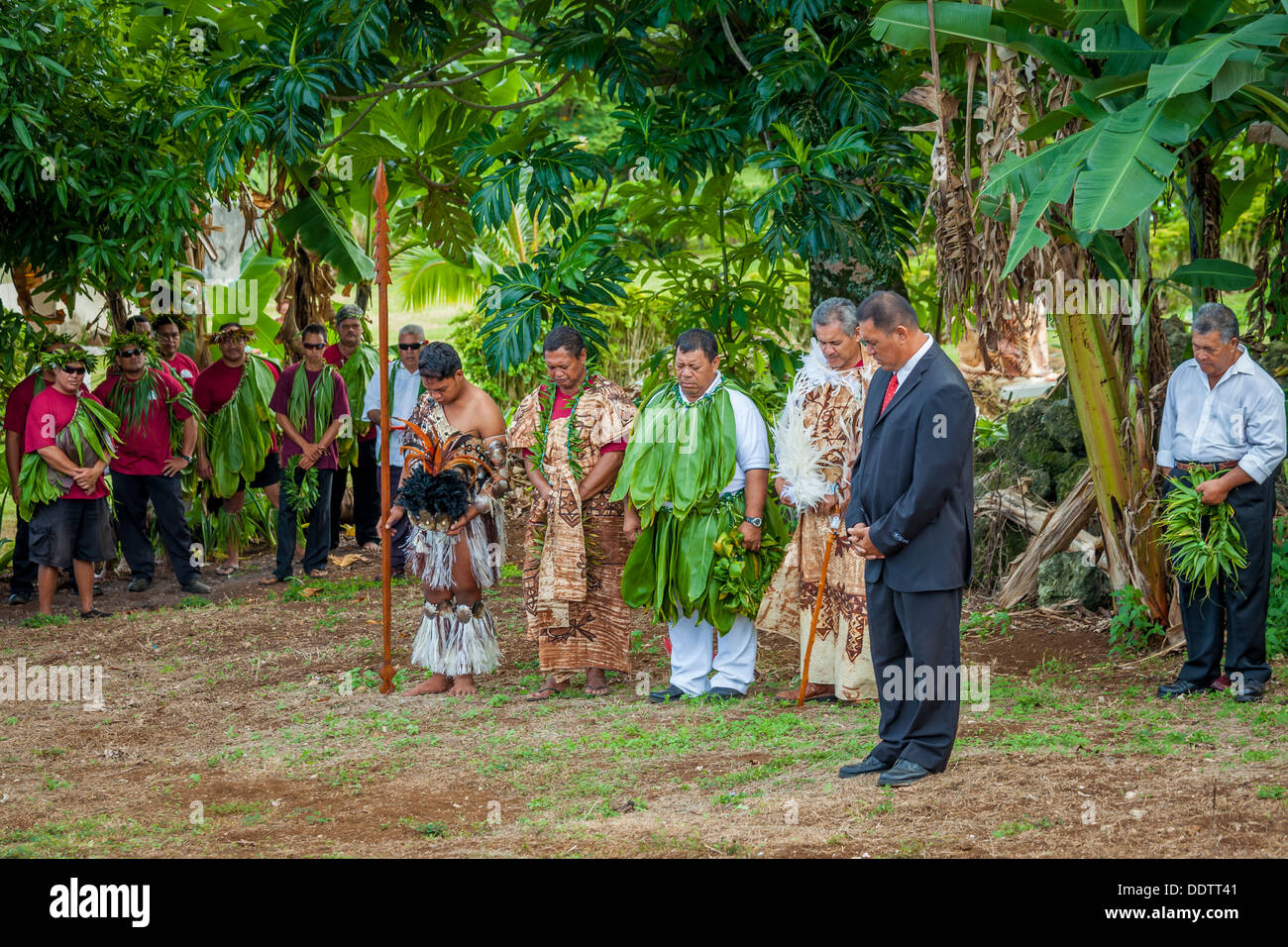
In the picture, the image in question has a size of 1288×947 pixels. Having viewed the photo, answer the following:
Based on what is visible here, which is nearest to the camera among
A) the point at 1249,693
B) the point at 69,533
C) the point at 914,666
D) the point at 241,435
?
the point at 914,666

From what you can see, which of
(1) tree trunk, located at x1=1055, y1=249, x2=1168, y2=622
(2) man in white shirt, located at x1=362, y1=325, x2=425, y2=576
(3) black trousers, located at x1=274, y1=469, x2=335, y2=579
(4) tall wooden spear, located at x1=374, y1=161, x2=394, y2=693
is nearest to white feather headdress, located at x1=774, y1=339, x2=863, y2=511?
(1) tree trunk, located at x1=1055, y1=249, x2=1168, y2=622

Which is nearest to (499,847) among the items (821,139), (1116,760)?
(1116,760)

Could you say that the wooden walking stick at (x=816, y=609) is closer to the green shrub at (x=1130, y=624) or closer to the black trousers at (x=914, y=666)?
the black trousers at (x=914, y=666)

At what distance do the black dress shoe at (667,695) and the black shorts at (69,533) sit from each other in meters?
4.65

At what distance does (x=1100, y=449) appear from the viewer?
7254 mm

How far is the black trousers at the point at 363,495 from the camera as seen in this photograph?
1123 cm

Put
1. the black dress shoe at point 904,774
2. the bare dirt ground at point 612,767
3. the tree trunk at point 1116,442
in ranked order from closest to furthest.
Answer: the bare dirt ground at point 612,767
the black dress shoe at point 904,774
the tree trunk at point 1116,442

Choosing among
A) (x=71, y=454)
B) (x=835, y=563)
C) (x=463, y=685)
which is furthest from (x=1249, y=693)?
(x=71, y=454)

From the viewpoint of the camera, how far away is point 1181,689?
639cm

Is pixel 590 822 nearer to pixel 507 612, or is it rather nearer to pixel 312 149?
pixel 507 612

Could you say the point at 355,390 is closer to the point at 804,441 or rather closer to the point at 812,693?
the point at 804,441

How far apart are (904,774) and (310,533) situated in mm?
6714

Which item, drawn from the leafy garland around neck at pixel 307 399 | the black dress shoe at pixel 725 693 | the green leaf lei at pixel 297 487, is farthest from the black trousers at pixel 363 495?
the black dress shoe at pixel 725 693

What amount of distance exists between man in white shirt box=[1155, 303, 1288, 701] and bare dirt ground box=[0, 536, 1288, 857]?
18cm
